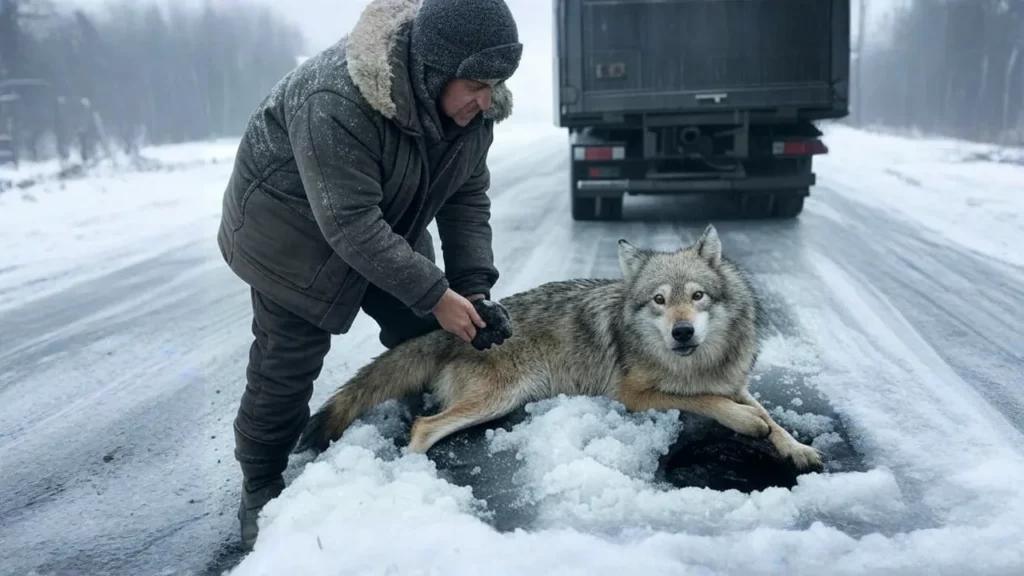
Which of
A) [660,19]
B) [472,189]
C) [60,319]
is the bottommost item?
[60,319]

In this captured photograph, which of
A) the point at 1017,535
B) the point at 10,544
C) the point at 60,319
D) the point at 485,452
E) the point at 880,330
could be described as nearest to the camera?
the point at 1017,535

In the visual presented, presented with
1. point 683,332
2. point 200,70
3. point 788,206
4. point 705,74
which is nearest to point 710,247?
point 683,332

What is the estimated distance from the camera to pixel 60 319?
19.6 feet

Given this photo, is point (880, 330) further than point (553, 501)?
Yes

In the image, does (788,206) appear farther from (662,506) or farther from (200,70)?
(200,70)

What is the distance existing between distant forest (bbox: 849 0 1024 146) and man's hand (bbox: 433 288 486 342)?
69.3 feet

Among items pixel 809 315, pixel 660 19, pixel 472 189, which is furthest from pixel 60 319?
pixel 660 19

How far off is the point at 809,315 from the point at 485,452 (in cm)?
289

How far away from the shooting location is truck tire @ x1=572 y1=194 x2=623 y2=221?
969cm

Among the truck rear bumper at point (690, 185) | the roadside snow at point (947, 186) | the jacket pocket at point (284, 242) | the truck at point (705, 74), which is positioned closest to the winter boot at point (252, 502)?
the jacket pocket at point (284, 242)

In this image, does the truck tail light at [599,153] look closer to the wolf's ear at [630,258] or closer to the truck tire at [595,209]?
the truck tire at [595,209]

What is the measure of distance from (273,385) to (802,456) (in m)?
2.18

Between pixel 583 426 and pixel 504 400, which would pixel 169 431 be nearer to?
pixel 504 400

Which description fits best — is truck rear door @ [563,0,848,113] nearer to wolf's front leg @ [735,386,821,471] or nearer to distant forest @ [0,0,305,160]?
wolf's front leg @ [735,386,821,471]
